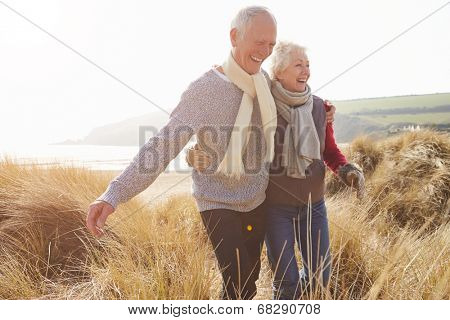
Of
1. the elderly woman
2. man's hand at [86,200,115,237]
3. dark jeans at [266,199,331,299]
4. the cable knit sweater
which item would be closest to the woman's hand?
the elderly woman

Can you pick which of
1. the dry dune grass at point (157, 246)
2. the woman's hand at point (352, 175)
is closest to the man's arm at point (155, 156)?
the dry dune grass at point (157, 246)

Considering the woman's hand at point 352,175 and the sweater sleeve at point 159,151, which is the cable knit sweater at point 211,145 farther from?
the woman's hand at point 352,175

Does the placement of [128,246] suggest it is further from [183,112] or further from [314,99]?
[314,99]

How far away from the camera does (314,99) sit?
250cm

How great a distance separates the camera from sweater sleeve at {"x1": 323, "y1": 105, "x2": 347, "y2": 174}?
260cm

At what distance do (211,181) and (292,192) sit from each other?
0.44 meters

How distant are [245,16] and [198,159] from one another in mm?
737

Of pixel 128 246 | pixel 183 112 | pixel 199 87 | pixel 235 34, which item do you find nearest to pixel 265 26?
pixel 235 34

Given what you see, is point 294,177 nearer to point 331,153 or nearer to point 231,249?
point 331,153

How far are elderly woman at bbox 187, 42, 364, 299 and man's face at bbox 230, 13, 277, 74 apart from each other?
199 mm

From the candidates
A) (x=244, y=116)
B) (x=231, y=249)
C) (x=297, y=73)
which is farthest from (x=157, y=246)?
(x=297, y=73)

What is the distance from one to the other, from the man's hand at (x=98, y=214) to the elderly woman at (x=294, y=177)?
2.77ft

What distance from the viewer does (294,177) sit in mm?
2377

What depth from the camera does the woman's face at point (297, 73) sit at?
237 cm
